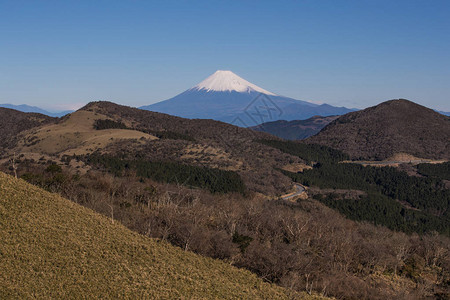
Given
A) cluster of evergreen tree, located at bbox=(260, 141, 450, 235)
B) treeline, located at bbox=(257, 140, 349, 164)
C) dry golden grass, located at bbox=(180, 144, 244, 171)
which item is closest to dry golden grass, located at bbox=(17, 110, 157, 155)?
dry golden grass, located at bbox=(180, 144, 244, 171)

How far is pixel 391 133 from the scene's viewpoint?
148 metres

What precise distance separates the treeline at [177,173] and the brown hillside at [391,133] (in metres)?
85.2

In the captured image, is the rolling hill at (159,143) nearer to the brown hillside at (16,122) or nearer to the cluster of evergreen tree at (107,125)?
the cluster of evergreen tree at (107,125)

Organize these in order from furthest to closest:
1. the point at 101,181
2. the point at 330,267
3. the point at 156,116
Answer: the point at 156,116 < the point at 101,181 < the point at 330,267

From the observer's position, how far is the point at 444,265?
112 ft

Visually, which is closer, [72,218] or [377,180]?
[72,218]

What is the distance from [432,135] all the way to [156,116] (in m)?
114

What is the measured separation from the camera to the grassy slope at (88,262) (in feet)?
55.7

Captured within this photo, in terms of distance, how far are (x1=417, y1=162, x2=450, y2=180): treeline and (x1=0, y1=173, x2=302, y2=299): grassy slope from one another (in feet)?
349

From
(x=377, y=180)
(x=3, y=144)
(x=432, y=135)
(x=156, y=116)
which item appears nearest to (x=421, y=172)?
(x=377, y=180)

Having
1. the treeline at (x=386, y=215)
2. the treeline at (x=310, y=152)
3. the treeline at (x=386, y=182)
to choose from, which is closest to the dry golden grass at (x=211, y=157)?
the treeline at (x=386, y=182)

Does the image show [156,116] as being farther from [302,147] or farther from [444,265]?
[444,265]

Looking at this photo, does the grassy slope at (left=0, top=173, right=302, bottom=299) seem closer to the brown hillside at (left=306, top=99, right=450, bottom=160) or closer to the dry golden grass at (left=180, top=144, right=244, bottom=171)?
the dry golden grass at (left=180, top=144, right=244, bottom=171)

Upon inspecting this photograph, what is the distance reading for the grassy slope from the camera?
1698 centimetres
